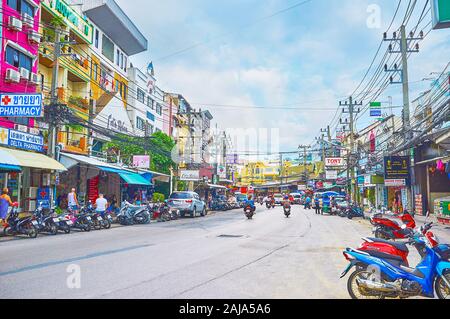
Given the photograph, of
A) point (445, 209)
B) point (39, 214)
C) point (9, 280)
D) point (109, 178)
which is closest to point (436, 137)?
point (445, 209)

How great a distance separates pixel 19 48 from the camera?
73.6 ft

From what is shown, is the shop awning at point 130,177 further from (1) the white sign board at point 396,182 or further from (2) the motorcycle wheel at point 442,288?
(2) the motorcycle wheel at point 442,288

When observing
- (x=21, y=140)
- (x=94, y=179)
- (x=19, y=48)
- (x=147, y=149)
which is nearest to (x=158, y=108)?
(x=147, y=149)

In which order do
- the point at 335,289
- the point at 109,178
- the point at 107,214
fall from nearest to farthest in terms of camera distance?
1. the point at 335,289
2. the point at 107,214
3. the point at 109,178

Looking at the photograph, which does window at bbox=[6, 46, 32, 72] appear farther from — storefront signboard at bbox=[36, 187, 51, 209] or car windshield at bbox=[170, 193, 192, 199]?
car windshield at bbox=[170, 193, 192, 199]

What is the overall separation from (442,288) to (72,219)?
14.9m

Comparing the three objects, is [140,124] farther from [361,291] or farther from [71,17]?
[361,291]

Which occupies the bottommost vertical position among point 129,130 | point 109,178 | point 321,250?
point 321,250

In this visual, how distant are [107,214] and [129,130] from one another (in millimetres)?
19227

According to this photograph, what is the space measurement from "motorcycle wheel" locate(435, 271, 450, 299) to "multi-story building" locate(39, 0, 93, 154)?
23320mm

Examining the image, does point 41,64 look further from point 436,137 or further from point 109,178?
point 436,137

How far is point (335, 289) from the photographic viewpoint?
6.68m

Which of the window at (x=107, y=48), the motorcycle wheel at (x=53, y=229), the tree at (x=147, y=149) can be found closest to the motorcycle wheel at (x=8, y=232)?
the motorcycle wheel at (x=53, y=229)

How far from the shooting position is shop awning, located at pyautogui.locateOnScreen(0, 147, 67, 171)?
55.2 feet
